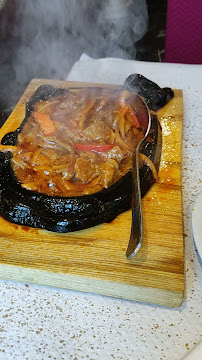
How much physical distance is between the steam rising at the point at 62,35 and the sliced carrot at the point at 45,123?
4.83 feet

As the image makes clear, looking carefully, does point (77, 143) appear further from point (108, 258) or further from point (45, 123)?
point (108, 258)

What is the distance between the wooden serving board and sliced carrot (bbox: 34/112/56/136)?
0.71m

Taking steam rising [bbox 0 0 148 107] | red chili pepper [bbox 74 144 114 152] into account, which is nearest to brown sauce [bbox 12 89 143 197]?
red chili pepper [bbox 74 144 114 152]

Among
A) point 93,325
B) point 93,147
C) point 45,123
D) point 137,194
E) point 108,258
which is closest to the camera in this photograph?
point 93,325

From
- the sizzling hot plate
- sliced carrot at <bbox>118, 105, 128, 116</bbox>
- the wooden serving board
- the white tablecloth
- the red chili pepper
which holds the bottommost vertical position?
the white tablecloth

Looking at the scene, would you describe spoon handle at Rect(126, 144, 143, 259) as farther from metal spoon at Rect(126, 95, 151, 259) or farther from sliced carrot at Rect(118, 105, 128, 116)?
sliced carrot at Rect(118, 105, 128, 116)

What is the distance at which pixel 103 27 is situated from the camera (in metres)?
4.48

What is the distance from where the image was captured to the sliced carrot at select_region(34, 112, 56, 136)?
2.37m

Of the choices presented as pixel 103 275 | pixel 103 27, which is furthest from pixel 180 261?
pixel 103 27

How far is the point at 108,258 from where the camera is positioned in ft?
5.75

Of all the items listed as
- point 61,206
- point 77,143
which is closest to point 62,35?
point 77,143

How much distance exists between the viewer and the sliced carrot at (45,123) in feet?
7.79

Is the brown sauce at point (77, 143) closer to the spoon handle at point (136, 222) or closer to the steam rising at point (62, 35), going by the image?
the spoon handle at point (136, 222)

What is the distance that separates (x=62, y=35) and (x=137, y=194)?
4.48 m
